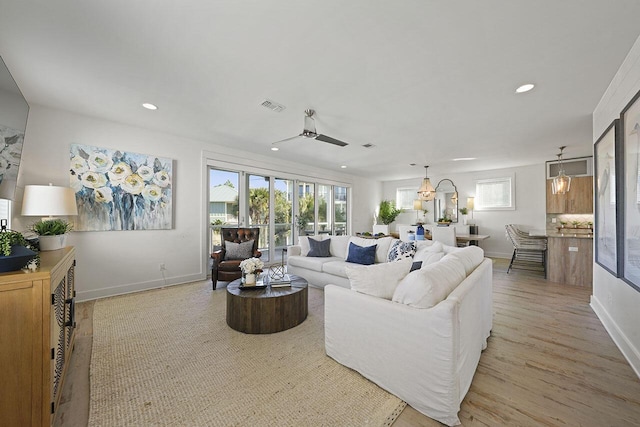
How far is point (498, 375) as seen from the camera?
195 cm

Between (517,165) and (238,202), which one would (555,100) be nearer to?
(517,165)

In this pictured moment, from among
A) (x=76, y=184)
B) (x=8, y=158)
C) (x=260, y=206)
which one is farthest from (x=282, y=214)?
(x=8, y=158)

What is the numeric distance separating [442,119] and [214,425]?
4.03 metres

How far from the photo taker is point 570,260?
14.8ft

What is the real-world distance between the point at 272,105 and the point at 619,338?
165 inches

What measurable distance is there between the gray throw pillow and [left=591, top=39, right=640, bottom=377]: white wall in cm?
442

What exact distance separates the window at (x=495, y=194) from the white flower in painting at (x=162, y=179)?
315 inches

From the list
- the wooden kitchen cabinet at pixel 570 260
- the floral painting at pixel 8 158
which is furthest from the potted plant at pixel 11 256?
the wooden kitchen cabinet at pixel 570 260

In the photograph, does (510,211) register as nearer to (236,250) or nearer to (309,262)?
(309,262)

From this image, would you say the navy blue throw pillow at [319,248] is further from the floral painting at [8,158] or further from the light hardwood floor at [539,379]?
the floral painting at [8,158]

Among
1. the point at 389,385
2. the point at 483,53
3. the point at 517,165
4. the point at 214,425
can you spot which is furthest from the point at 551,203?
the point at 214,425

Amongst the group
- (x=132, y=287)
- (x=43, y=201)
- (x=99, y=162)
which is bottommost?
(x=132, y=287)

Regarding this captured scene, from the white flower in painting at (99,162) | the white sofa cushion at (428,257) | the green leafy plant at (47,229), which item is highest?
the white flower in painting at (99,162)

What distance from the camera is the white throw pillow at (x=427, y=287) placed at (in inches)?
63.8
